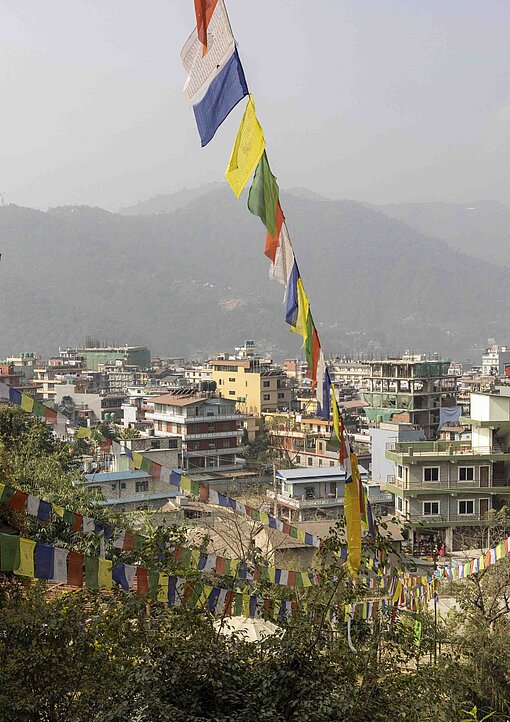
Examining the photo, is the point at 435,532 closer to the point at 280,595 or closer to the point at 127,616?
the point at 280,595

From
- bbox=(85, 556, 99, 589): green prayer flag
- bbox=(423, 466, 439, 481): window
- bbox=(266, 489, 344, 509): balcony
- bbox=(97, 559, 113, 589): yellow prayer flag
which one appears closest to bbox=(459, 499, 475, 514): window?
bbox=(423, 466, 439, 481): window

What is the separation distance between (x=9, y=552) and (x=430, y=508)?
20294 mm

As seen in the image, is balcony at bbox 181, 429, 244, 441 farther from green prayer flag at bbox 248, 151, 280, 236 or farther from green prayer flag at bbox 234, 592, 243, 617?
green prayer flag at bbox 248, 151, 280, 236

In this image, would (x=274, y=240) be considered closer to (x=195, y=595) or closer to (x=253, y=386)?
(x=195, y=595)

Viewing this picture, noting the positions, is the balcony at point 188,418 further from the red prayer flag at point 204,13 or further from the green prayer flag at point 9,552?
the red prayer flag at point 204,13

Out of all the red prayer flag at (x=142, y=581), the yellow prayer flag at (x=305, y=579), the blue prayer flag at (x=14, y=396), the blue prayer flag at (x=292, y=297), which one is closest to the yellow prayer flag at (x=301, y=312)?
the blue prayer flag at (x=292, y=297)

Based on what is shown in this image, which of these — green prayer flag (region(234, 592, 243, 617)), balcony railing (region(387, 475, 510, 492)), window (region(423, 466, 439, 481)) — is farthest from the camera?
window (region(423, 466, 439, 481))

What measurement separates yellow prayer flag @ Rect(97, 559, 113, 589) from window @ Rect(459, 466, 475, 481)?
63.3 feet

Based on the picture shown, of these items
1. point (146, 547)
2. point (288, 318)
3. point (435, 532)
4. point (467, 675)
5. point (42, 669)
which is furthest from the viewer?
point (435, 532)

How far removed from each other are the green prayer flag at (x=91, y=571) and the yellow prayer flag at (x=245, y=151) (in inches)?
129

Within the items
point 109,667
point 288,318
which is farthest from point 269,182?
point 109,667

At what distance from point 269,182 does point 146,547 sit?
386 cm

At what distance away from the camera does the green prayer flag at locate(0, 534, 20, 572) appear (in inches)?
223

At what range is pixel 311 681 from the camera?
6.20 metres
